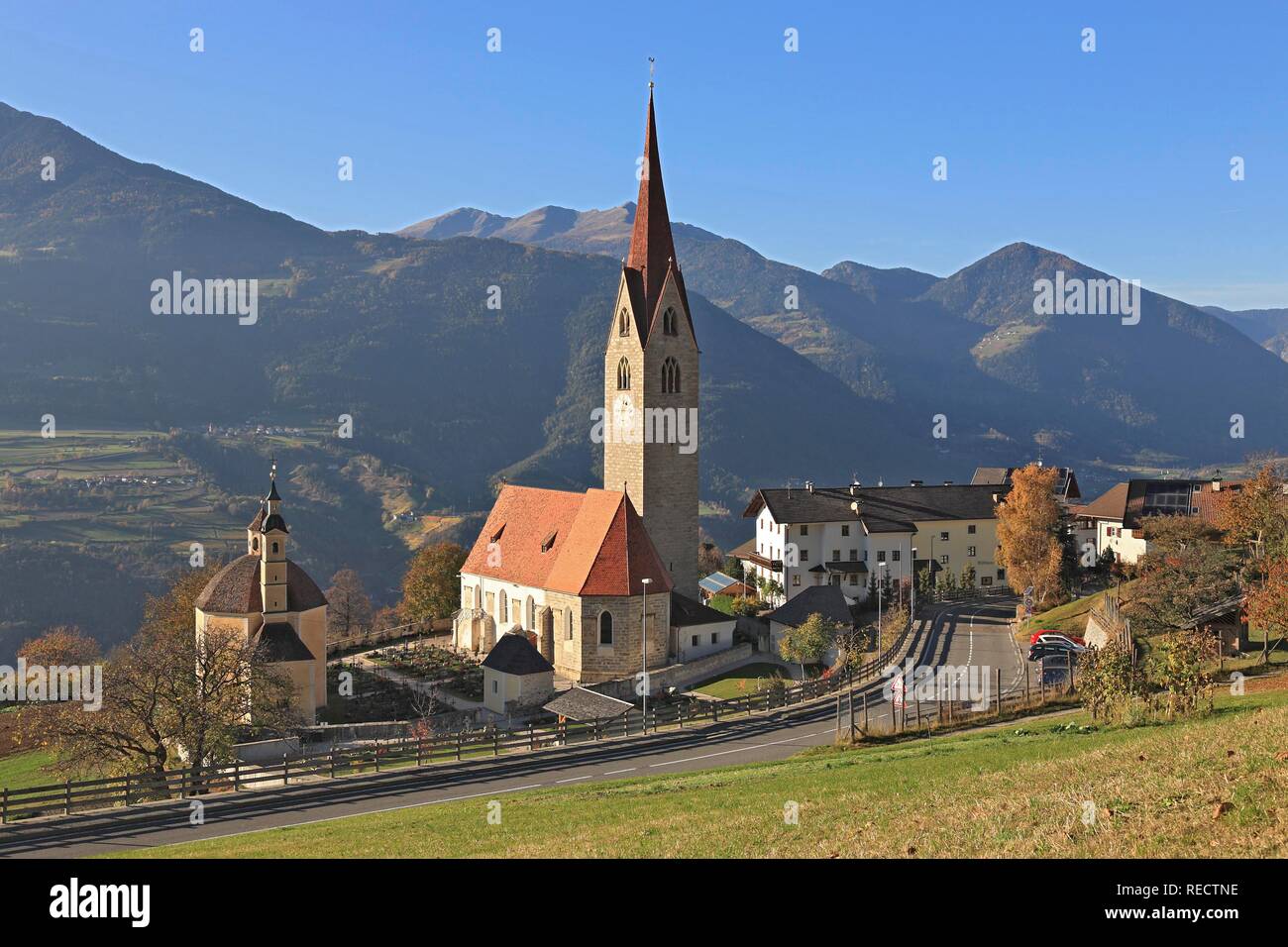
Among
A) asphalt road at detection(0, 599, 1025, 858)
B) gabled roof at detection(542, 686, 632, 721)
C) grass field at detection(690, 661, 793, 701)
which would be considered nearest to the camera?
asphalt road at detection(0, 599, 1025, 858)

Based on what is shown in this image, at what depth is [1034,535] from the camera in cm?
6188

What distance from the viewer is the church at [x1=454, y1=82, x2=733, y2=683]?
54281 mm

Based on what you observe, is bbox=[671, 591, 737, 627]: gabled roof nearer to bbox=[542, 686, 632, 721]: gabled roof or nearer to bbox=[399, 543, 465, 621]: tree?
bbox=[542, 686, 632, 721]: gabled roof

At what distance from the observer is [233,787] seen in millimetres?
32125

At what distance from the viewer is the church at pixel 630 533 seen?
178 ft

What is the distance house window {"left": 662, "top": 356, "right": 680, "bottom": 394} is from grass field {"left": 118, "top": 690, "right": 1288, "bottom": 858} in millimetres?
34223

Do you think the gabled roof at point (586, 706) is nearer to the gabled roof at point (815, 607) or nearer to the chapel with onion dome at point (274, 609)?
the chapel with onion dome at point (274, 609)

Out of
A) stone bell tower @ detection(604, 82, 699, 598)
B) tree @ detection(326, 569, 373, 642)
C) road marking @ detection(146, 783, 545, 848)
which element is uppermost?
stone bell tower @ detection(604, 82, 699, 598)

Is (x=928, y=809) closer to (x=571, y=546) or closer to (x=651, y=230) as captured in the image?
(x=571, y=546)

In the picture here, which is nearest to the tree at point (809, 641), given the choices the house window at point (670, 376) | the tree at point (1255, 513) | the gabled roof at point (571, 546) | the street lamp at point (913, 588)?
the gabled roof at point (571, 546)

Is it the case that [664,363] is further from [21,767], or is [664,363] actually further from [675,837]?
[675,837]

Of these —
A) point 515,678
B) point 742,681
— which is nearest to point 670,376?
point 742,681

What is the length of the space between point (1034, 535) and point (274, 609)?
4346 centimetres

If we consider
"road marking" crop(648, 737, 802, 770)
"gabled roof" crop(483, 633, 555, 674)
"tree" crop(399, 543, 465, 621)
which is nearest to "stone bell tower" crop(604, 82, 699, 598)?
"gabled roof" crop(483, 633, 555, 674)
